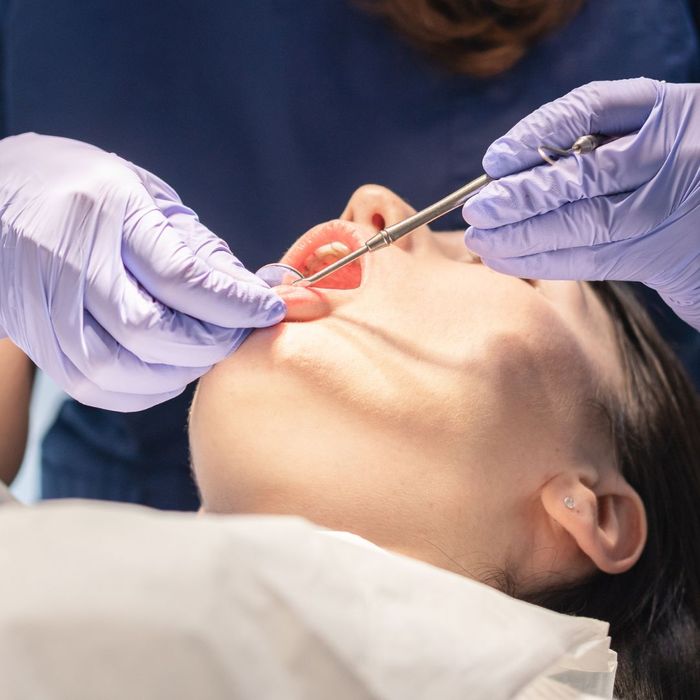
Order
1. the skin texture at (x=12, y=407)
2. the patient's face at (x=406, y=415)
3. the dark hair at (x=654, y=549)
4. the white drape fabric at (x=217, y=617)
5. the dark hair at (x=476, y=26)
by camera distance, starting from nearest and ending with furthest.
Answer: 1. the white drape fabric at (x=217, y=617)
2. the patient's face at (x=406, y=415)
3. the dark hair at (x=654, y=549)
4. the skin texture at (x=12, y=407)
5. the dark hair at (x=476, y=26)

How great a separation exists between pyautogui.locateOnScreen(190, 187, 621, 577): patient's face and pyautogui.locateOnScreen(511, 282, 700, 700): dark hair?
0.12 meters

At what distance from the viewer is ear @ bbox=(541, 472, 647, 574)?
117 centimetres

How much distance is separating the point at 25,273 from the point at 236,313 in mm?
296

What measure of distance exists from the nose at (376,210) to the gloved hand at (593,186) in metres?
0.16

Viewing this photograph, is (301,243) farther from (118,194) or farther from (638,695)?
(638,695)

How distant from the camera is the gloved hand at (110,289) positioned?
108 centimetres

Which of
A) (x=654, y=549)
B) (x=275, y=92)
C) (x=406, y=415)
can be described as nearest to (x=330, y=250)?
(x=406, y=415)

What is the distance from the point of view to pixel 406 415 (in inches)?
42.6

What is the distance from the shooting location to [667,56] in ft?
5.60

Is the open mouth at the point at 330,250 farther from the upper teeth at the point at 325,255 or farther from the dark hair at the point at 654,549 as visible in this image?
the dark hair at the point at 654,549

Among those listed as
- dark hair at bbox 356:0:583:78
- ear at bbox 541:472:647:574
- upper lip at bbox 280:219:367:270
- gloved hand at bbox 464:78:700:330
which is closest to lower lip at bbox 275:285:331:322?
upper lip at bbox 280:219:367:270

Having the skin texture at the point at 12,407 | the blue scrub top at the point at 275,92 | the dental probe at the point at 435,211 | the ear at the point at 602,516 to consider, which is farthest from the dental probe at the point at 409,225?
the skin texture at the point at 12,407

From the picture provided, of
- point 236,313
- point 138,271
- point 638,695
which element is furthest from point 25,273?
point 638,695

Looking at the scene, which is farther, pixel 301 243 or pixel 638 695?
pixel 301 243
